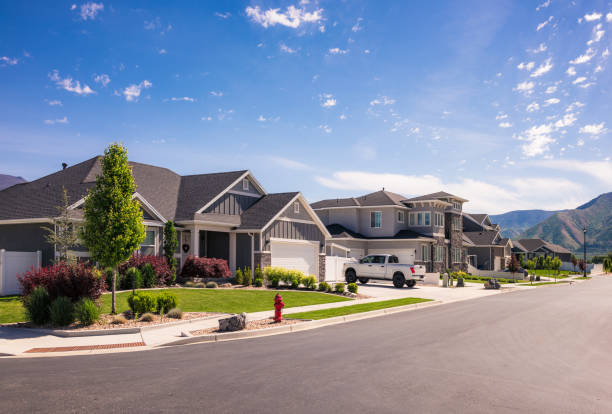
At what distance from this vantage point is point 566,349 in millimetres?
11234

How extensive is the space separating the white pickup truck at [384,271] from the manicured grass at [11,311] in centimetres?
2034

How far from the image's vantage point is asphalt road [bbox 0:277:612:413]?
6.62m

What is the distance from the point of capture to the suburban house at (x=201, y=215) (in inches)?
931

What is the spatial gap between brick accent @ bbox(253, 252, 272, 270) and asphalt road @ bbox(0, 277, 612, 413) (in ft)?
51.0

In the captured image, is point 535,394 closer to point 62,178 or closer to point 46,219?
point 46,219

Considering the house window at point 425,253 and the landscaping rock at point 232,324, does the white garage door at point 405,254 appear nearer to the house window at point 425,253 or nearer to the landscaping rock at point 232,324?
the house window at point 425,253

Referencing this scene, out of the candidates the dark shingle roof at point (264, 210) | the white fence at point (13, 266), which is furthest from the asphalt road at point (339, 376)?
the dark shingle roof at point (264, 210)

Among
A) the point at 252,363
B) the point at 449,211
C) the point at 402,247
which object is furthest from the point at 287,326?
the point at 449,211

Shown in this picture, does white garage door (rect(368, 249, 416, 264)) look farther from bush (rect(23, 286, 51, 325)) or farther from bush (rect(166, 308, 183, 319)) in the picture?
bush (rect(23, 286, 51, 325))

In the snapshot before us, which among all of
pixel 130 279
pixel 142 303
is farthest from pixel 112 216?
pixel 130 279

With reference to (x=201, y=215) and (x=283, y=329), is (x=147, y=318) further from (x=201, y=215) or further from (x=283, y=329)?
(x=201, y=215)

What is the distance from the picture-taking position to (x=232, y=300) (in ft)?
67.3

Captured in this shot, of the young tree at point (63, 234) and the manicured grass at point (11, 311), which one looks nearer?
the manicured grass at point (11, 311)

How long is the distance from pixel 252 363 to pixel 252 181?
2458 centimetres
